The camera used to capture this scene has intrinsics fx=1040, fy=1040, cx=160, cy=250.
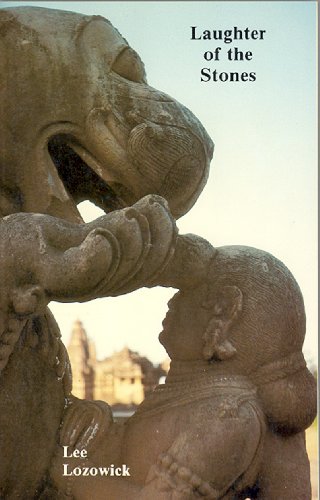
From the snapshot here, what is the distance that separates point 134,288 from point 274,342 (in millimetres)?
386

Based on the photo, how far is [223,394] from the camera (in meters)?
2.51

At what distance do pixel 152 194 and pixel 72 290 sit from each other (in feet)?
1.16

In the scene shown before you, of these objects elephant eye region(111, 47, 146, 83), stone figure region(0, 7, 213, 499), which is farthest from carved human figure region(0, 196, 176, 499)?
elephant eye region(111, 47, 146, 83)

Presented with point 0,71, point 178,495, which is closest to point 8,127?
point 0,71

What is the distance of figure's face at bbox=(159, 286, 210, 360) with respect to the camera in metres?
2.65

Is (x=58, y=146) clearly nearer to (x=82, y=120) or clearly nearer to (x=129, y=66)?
(x=82, y=120)

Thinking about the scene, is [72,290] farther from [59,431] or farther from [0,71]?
[0,71]

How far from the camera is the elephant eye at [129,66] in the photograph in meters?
2.72

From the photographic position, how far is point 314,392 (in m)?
2.63

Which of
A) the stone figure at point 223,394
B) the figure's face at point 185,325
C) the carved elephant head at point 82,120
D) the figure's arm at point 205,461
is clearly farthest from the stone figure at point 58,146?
the figure's arm at point 205,461

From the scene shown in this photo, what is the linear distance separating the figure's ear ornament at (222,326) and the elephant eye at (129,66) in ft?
2.01

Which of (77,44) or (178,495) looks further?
(77,44)

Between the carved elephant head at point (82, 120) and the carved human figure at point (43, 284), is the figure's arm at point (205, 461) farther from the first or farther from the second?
the carved elephant head at point (82, 120)

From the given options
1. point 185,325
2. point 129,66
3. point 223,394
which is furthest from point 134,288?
point 129,66
